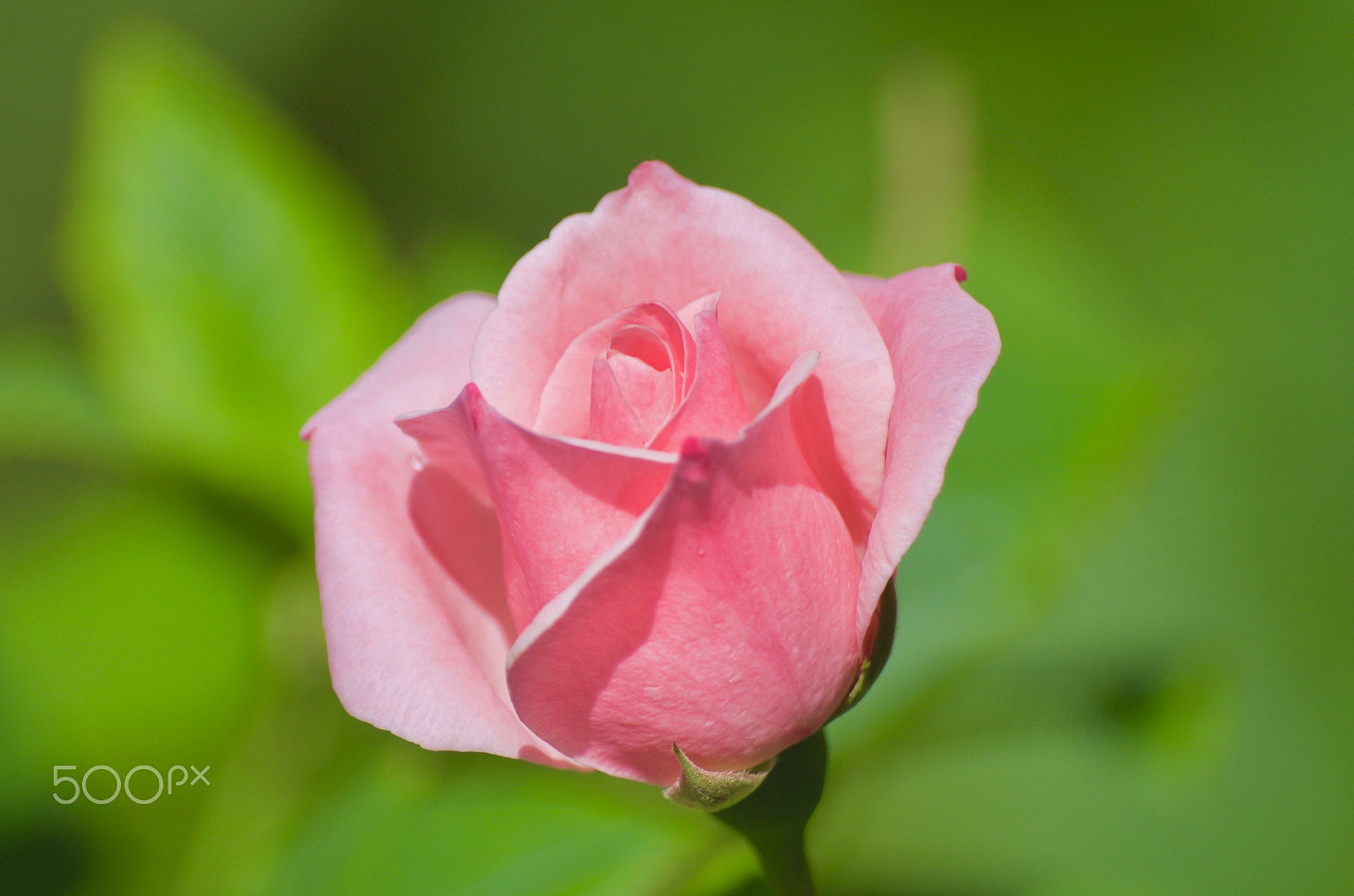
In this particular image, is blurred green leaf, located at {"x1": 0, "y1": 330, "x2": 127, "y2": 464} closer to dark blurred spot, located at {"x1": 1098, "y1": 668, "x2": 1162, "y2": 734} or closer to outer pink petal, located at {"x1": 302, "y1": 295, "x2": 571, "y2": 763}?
outer pink petal, located at {"x1": 302, "y1": 295, "x2": 571, "y2": 763}

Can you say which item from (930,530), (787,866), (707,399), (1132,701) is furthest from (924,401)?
(1132,701)

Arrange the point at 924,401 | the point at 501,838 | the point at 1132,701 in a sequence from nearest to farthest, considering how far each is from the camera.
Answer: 1. the point at 924,401
2. the point at 501,838
3. the point at 1132,701

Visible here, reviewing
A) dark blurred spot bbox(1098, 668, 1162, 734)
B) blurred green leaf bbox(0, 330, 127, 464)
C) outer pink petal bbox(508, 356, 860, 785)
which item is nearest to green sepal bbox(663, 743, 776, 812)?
outer pink petal bbox(508, 356, 860, 785)

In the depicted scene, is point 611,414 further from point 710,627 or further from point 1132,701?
point 1132,701

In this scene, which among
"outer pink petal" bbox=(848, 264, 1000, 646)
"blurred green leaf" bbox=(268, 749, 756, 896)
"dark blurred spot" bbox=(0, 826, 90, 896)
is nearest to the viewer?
"outer pink petal" bbox=(848, 264, 1000, 646)

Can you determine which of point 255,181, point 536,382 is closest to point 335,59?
point 255,181

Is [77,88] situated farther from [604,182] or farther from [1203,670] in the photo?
[1203,670]

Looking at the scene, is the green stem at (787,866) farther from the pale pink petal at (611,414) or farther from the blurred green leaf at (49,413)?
the blurred green leaf at (49,413)
